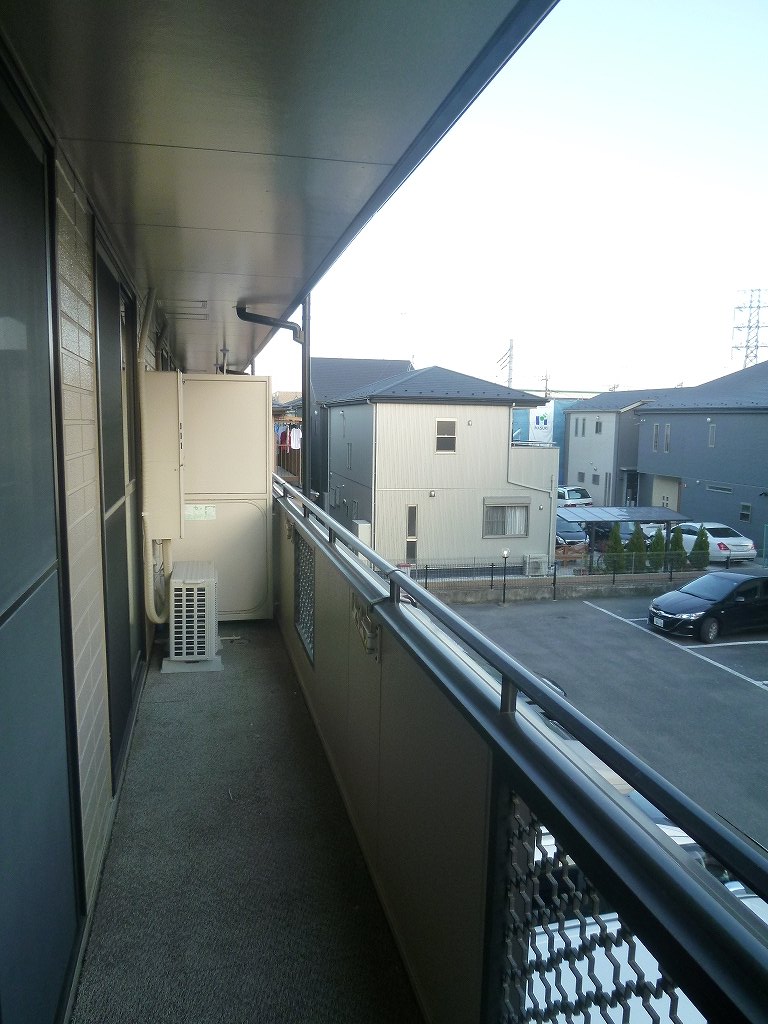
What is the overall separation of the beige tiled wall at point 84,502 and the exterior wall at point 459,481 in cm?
89

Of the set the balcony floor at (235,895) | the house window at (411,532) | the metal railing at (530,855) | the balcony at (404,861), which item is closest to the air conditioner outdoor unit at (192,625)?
the balcony at (404,861)

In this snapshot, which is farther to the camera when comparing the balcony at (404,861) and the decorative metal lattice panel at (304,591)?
the decorative metal lattice panel at (304,591)

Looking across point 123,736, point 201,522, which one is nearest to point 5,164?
point 123,736

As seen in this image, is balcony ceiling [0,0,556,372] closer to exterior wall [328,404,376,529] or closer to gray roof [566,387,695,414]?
exterior wall [328,404,376,529]

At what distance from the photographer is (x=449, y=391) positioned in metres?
2.21

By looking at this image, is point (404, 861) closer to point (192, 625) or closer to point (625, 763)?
point (625, 763)

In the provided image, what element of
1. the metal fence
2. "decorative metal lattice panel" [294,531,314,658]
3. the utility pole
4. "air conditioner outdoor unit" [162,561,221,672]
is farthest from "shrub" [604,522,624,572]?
"air conditioner outdoor unit" [162,561,221,672]

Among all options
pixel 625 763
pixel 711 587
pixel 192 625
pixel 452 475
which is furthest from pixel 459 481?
pixel 192 625

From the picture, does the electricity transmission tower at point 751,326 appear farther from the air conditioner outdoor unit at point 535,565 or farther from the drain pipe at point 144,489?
the drain pipe at point 144,489

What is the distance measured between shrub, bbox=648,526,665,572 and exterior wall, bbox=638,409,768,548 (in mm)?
76

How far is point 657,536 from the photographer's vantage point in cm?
159

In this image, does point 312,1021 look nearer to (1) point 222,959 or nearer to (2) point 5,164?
(1) point 222,959

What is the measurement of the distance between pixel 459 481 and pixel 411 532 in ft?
0.70

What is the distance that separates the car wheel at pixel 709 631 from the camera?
49.3 inches
